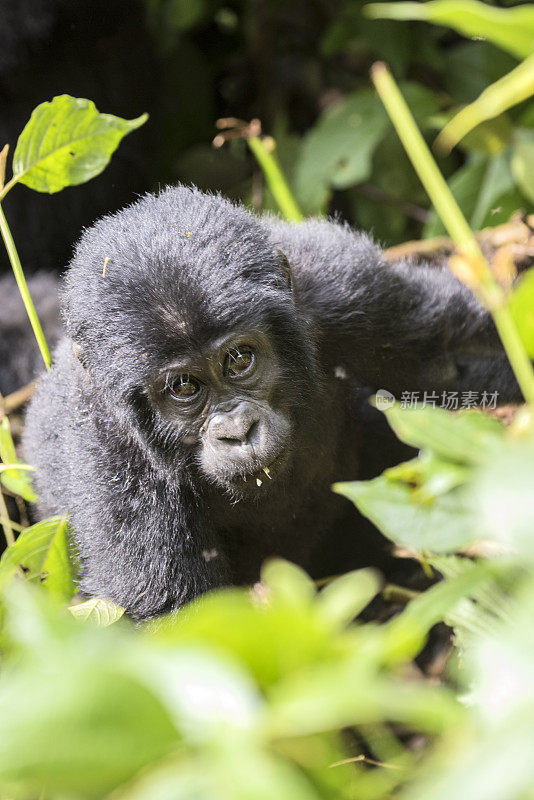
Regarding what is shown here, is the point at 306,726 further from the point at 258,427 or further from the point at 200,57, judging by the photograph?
the point at 200,57

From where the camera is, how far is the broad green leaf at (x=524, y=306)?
965 mm

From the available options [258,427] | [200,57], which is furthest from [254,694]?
[200,57]

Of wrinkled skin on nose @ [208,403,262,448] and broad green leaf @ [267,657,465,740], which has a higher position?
wrinkled skin on nose @ [208,403,262,448]

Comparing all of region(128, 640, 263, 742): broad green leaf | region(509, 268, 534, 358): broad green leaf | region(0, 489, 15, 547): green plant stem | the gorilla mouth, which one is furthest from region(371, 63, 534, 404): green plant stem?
region(0, 489, 15, 547): green plant stem

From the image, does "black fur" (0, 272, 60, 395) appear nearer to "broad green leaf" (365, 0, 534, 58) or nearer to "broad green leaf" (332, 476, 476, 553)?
"broad green leaf" (332, 476, 476, 553)

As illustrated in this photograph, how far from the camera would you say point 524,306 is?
0.98 metres

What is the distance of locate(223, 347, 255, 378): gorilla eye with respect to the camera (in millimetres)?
2570

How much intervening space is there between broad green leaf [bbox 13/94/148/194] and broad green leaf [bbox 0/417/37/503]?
746 millimetres

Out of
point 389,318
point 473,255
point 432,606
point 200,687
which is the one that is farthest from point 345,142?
point 200,687

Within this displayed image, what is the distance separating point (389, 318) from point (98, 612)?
4.50 ft

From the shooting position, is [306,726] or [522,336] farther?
[522,336]

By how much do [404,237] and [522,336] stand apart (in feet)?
14.0

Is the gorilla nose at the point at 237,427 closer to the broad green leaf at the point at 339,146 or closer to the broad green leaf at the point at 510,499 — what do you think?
the broad green leaf at the point at 510,499

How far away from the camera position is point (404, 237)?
517cm
